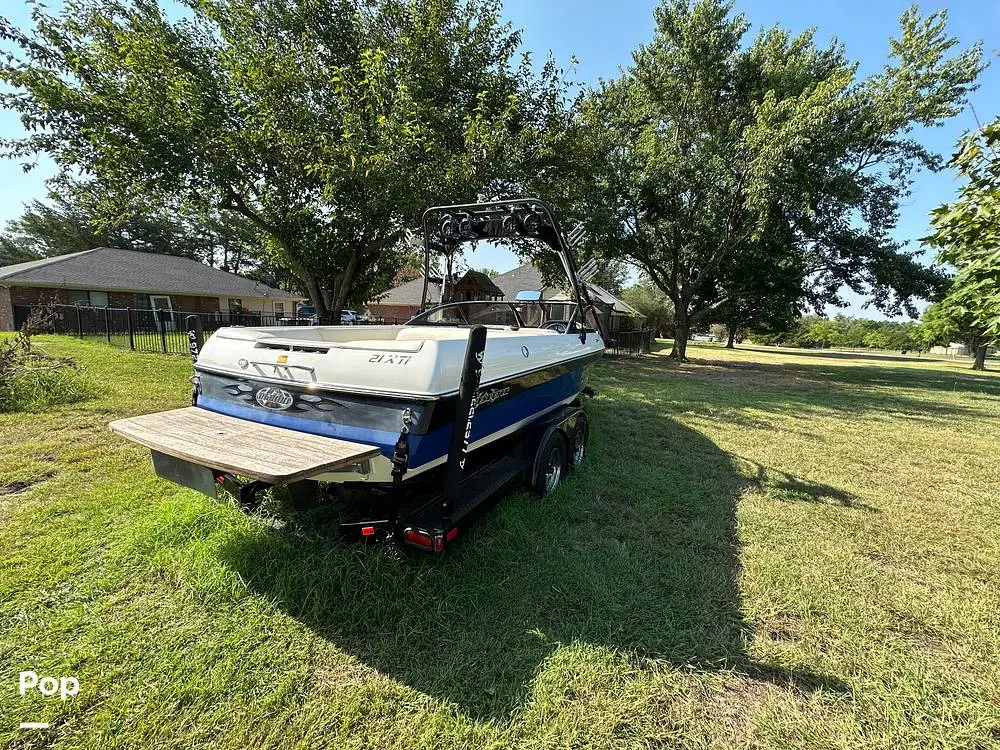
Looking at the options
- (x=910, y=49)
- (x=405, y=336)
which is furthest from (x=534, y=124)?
(x=910, y=49)

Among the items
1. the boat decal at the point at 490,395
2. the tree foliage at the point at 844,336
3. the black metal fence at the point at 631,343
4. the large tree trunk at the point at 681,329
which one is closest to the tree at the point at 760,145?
the large tree trunk at the point at 681,329

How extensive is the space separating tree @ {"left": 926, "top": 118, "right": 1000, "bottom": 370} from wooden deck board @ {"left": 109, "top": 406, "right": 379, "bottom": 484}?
3.75 m

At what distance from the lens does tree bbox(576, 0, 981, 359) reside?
1305 centimetres

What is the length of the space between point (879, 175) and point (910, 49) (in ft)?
12.0

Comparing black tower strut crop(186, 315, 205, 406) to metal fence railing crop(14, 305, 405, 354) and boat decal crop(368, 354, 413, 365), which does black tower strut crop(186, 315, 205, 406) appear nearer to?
boat decal crop(368, 354, 413, 365)

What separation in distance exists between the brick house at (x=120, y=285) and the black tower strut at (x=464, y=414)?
19.5 m

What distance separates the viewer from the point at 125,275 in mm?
21953

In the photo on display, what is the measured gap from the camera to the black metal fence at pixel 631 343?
21.4 meters

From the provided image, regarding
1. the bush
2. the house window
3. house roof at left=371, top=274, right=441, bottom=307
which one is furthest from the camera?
house roof at left=371, top=274, right=441, bottom=307

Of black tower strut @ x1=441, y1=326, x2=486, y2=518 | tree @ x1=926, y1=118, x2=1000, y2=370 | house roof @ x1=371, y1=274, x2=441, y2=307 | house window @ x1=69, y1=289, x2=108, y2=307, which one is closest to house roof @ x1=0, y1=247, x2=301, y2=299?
house window @ x1=69, y1=289, x2=108, y2=307

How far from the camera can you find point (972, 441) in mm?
6715

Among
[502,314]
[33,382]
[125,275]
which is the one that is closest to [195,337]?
[502,314]

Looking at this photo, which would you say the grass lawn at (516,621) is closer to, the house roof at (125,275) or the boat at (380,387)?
the boat at (380,387)

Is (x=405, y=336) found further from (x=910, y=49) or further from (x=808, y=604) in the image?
(x=910, y=49)
